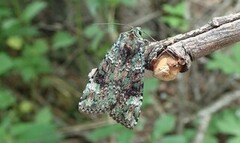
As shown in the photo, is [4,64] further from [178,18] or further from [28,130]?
[178,18]

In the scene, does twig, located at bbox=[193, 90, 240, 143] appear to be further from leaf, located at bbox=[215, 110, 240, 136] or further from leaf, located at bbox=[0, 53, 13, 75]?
leaf, located at bbox=[0, 53, 13, 75]

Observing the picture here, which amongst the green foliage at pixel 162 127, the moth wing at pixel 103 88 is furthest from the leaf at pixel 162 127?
the moth wing at pixel 103 88

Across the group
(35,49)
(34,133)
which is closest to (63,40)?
(35,49)

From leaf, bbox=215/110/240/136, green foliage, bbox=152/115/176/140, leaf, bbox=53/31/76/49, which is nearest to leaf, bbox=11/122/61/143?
leaf, bbox=53/31/76/49

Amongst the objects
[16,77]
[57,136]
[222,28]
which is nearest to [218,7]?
[57,136]

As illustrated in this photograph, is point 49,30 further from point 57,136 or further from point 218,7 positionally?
point 218,7

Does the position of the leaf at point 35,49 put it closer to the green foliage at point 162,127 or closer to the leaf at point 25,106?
the leaf at point 25,106
